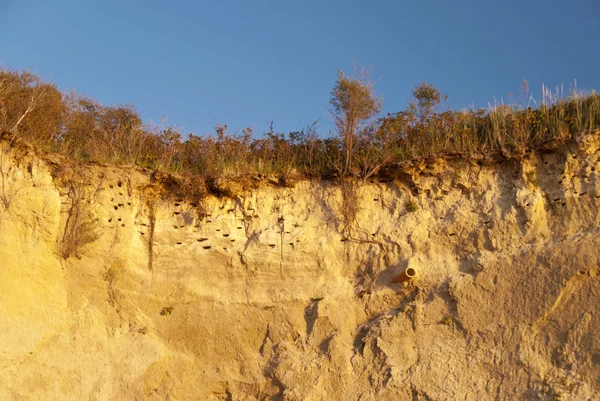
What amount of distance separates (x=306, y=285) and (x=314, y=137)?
333 cm

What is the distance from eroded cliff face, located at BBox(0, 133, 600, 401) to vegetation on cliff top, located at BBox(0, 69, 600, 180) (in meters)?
0.35

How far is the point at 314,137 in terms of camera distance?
1334 cm

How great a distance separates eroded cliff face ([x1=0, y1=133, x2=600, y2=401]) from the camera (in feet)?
32.6

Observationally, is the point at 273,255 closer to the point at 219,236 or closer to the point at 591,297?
the point at 219,236

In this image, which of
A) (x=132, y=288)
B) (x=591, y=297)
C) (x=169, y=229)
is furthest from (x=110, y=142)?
(x=591, y=297)

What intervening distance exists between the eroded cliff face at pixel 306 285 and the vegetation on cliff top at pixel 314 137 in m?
0.35

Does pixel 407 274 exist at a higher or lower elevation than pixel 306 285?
higher

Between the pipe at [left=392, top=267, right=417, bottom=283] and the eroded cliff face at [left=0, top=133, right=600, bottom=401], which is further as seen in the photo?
the pipe at [left=392, top=267, right=417, bottom=283]

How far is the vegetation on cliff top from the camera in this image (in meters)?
11.7

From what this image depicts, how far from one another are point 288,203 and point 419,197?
242cm

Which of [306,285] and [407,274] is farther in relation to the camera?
[306,285]

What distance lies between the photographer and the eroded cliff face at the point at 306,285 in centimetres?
994

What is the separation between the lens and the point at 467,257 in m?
11.0

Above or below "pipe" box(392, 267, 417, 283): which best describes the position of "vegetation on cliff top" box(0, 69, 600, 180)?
above
